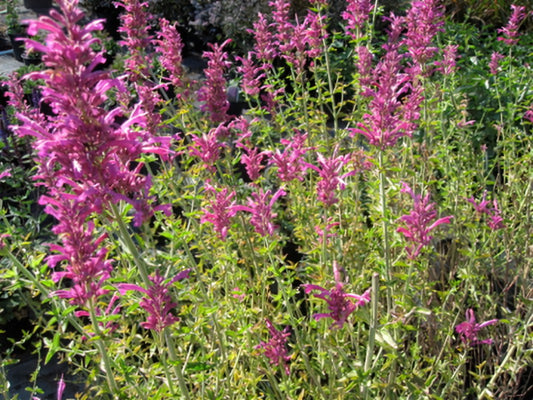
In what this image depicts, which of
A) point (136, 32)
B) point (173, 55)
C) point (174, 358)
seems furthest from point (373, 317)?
point (136, 32)

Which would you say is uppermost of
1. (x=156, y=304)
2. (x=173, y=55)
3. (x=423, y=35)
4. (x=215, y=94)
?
(x=423, y=35)

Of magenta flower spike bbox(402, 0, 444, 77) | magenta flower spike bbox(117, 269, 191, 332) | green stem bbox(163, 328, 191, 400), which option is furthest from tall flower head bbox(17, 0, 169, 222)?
magenta flower spike bbox(402, 0, 444, 77)

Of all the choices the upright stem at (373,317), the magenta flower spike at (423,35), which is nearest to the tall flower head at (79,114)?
the upright stem at (373,317)

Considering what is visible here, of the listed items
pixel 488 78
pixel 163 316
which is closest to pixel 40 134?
pixel 163 316

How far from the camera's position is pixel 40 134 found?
1405mm

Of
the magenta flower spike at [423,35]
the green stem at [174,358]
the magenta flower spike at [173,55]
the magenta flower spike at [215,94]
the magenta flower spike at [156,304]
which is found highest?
the magenta flower spike at [423,35]

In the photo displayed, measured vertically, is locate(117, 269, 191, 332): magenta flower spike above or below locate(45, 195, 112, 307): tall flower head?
below

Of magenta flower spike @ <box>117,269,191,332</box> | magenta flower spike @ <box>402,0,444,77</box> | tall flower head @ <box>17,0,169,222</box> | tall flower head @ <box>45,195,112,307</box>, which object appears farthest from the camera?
magenta flower spike @ <box>402,0,444,77</box>

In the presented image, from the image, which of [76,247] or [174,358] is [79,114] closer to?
[76,247]

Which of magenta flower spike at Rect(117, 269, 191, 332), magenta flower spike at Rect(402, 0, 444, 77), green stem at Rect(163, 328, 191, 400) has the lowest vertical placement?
green stem at Rect(163, 328, 191, 400)

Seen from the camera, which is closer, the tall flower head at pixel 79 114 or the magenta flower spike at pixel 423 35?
the tall flower head at pixel 79 114

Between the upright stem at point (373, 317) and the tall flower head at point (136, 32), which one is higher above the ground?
the tall flower head at point (136, 32)

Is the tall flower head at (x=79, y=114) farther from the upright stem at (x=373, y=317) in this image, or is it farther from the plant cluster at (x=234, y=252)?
the upright stem at (x=373, y=317)

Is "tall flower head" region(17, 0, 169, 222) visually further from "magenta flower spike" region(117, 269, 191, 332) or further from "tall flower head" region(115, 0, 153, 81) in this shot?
"tall flower head" region(115, 0, 153, 81)
